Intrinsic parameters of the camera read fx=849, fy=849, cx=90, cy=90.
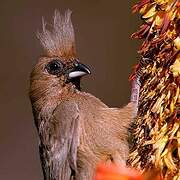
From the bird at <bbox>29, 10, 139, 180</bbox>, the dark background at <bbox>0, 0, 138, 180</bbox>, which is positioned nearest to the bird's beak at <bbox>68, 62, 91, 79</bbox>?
the bird at <bbox>29, 10, 139, 180</bbox>

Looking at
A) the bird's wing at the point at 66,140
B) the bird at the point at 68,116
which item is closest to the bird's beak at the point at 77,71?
the bird at the point at 68,116

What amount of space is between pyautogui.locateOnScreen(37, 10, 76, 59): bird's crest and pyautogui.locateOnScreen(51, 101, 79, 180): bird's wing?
27cm

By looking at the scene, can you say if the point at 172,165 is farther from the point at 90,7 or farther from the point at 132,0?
the point at 90,7

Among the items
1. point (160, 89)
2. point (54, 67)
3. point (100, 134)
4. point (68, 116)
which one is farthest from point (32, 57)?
point (160, 89)

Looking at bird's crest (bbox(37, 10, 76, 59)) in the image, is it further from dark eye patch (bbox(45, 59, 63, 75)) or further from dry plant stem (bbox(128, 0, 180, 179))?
dry plant stem (bbox(128, 0, 180, 179))

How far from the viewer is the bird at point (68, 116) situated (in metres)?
3.78

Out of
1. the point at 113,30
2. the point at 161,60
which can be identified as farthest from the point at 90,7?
the point at 161,60

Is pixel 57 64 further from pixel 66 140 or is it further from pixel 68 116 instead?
pixel 66 140

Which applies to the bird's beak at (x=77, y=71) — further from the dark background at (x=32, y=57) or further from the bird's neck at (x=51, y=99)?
the dark background at (x=32, y=57)

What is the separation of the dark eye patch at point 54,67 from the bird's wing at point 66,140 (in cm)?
19

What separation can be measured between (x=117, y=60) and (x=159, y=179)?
2.77 meters

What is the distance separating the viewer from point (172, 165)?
288 cm

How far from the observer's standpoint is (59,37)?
13.2 ft

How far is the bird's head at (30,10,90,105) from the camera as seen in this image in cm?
399
